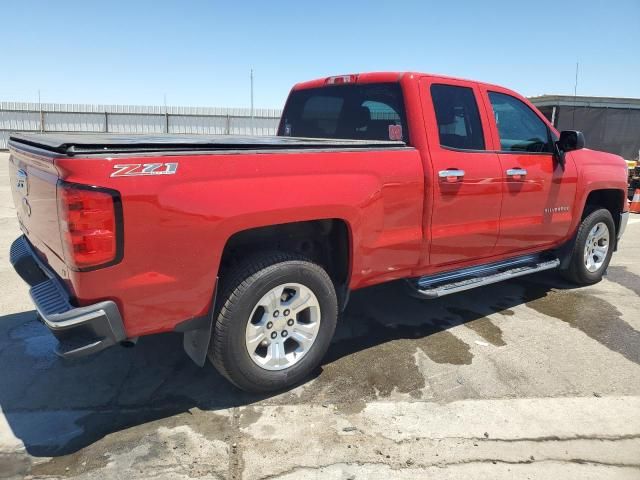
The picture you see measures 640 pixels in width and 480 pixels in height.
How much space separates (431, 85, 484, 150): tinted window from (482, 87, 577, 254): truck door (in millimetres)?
192

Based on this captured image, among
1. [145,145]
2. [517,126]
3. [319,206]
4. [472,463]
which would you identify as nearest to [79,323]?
[145,145]

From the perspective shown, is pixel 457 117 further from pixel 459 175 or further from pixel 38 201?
pixel 38 201

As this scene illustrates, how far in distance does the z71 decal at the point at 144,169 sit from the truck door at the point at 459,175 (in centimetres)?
188

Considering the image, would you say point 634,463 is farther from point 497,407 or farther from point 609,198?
point 609,198

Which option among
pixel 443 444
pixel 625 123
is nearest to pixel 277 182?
pixel 443 444

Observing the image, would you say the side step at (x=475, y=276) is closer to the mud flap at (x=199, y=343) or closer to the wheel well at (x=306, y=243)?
the wheel well at (x=306, y=243)

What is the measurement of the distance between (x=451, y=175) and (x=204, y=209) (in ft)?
6.41

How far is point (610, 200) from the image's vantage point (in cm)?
563

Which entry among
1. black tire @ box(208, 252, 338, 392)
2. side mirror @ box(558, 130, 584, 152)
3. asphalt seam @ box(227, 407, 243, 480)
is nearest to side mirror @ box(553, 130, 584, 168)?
side mirror @ box(558, 130, 584, 152)

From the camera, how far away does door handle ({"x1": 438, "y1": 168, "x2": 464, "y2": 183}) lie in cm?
372

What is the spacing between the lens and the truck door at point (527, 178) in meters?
4.32

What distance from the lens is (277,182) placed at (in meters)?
2.93

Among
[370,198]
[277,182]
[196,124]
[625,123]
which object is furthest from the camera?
[196,124]

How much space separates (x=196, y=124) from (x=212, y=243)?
25.8 meters
